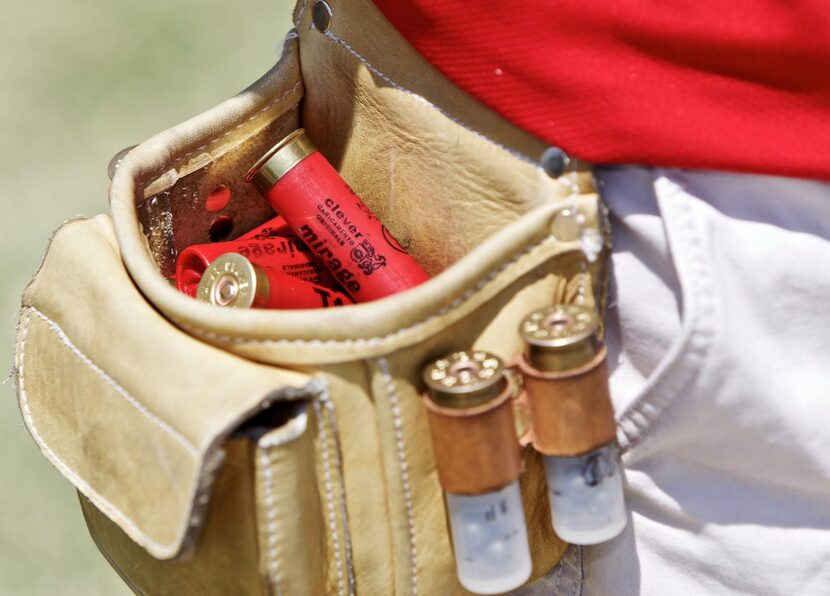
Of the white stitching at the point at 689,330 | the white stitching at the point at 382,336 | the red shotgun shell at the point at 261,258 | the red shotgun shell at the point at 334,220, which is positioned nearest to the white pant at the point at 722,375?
the white stitching at the point at 689,330

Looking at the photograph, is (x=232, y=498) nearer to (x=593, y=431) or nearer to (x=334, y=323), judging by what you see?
(x=334, y=323)

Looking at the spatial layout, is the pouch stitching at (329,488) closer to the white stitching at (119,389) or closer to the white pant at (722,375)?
the white stitching at (119,389)

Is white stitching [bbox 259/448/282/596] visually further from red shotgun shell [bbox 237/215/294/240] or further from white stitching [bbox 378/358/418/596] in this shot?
red shotgun shell [bbox 237/215/294/240]

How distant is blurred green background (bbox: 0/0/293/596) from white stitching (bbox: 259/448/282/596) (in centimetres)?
116

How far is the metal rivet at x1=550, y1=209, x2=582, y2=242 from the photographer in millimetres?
846

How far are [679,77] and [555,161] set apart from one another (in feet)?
0.40

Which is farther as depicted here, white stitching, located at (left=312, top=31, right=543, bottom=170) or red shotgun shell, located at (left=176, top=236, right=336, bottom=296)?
red shotgun shell, located at (left=176, top=236, right=336, bottom=296)

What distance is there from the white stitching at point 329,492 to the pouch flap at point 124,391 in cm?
4

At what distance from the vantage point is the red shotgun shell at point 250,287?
0.93 m

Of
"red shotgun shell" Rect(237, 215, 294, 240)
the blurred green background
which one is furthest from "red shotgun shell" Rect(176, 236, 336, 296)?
the blurred green background

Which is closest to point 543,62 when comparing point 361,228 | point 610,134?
point 610,134

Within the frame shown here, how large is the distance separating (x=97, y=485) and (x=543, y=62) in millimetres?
529

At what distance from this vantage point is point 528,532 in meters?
0.93

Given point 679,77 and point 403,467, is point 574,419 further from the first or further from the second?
point 679,77
